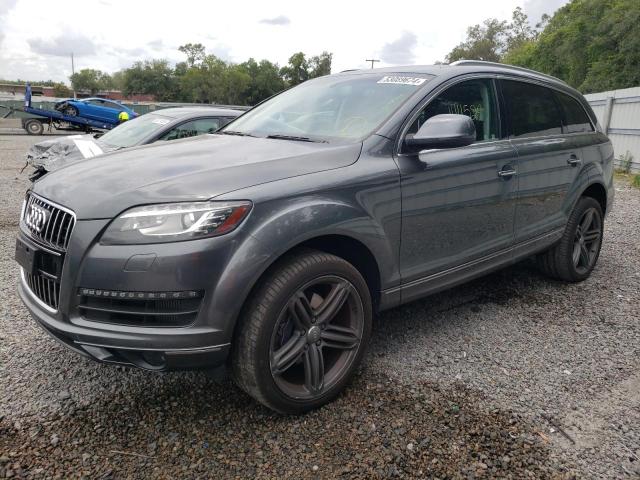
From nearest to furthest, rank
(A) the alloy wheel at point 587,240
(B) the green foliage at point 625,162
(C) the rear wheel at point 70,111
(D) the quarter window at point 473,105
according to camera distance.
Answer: (D) the quarter window at point 473,105 → (A) the alloy wheel at point 587,240 → (B) the green foliage at point 625,162 → (C) the rear wheel at point 70,111

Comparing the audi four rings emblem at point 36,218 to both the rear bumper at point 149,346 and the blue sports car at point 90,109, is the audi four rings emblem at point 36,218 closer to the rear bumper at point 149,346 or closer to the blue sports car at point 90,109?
the rear bumper at point 149,346

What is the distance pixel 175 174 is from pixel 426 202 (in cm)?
140

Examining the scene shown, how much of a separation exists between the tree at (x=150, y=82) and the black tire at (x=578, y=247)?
82.3 metres

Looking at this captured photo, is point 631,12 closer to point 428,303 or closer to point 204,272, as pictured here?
point 428,303

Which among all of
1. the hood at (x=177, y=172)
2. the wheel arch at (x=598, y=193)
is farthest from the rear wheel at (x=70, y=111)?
the wheel arch at (x=598, y=193)

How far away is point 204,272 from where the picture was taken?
2117 mm

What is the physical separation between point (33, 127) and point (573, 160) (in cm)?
2388

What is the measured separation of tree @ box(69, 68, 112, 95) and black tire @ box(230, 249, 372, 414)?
357 ft

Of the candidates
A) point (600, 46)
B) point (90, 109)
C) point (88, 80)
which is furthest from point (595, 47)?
point (88, 80)

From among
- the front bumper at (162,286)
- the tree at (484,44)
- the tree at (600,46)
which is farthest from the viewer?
the tree at (484,44)

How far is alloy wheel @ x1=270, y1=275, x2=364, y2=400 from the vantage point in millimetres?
2428

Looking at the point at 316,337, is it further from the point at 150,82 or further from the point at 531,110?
the point at 150,82

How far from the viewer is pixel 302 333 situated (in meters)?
2.49

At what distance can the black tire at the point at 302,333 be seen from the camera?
2.28 meters
